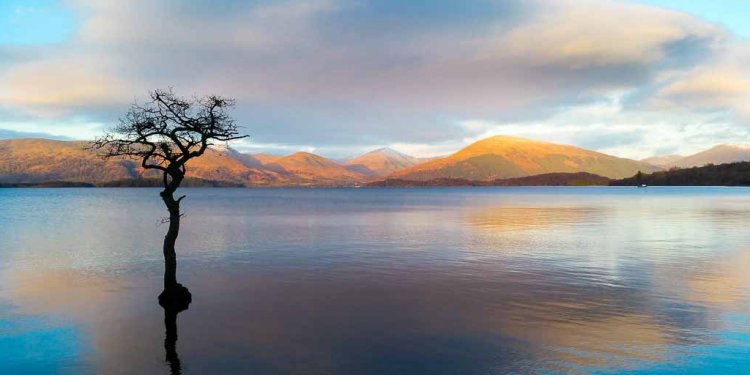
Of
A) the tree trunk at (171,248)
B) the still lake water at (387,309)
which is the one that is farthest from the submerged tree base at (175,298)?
the still lake water at (387,309)

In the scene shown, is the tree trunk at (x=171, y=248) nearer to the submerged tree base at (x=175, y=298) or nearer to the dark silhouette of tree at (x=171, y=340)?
the submerged tree base at (x=175, y=298)

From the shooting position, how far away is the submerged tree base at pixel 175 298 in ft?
82.6

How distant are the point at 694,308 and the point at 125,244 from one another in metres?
52.9

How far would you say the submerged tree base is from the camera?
25188 mm

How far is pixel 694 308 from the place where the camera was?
939 inches

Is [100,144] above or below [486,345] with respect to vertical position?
above

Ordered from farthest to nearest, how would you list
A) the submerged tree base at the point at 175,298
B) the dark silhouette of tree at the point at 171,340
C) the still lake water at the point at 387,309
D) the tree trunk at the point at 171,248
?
the tree trunk at the point at 171,248, the submerged tree base at the point at 175,298, the still lake water at the point at 387,309, the dark silhouette of tree at the point at 171,340

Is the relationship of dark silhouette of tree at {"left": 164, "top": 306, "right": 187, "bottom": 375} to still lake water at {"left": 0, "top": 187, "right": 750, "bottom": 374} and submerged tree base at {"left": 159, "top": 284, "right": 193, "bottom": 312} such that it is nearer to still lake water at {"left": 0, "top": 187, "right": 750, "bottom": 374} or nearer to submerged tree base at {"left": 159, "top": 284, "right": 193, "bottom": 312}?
still lake water at {"left": 0, "top": 187, "right": 750, "bottom": 374}

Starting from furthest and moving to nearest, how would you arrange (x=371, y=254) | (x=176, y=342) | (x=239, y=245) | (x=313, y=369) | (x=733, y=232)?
(x=733, y=232), (x=239, y=245), (x=371, y=254), (x=176, y=342), (x=313, y=369)

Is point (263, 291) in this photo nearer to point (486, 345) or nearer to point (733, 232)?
point (486, 345)

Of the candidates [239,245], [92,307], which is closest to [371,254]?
[239,245]

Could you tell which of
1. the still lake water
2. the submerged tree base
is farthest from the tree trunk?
the still lake water

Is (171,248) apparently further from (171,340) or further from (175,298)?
(171,340)

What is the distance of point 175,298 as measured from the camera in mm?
25594
